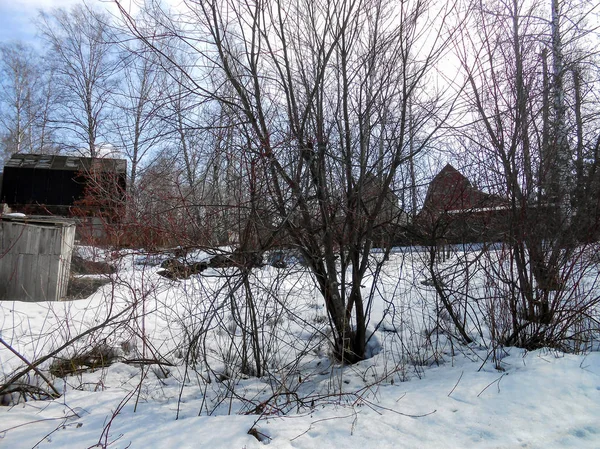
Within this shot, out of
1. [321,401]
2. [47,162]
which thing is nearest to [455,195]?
[321,401]

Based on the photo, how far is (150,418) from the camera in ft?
9.93

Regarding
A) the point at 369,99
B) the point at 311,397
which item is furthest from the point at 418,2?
the point at 311,397

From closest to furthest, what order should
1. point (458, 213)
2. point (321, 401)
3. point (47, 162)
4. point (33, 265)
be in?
1. point (321, 401)
2. point (458, 213)
3. point (33, 265)
4. point (47, 162)

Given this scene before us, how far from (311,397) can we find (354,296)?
3.90 feet

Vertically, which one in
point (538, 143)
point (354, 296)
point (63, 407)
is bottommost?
point (63, 407)

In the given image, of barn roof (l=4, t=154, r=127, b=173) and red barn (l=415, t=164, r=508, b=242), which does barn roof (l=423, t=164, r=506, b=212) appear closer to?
red barn (l=415, t=164, r=508, b=242)

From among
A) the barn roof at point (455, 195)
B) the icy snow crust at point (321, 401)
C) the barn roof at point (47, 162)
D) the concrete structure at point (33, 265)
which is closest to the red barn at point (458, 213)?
the barn roof at point (455, 195)

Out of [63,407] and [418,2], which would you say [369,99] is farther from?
[63,407]

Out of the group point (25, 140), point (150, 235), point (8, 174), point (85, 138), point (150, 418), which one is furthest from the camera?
point (25, 140)

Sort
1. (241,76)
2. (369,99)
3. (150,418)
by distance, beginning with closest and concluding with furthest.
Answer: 1. (150,418)
2. (241,76)
3. (369,99)

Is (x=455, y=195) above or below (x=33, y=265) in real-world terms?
above

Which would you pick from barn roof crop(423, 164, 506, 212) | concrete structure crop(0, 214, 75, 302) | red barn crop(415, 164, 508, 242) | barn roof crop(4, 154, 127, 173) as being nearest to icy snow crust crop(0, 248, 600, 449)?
red barn crop(415, 164, 508, 242)

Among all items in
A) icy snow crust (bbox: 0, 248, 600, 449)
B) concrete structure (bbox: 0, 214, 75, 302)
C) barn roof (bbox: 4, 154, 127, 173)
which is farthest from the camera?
barn roof (bbox: 4, 154, 127, 173)

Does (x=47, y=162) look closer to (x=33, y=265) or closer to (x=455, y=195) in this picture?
(x=33, y=265)
